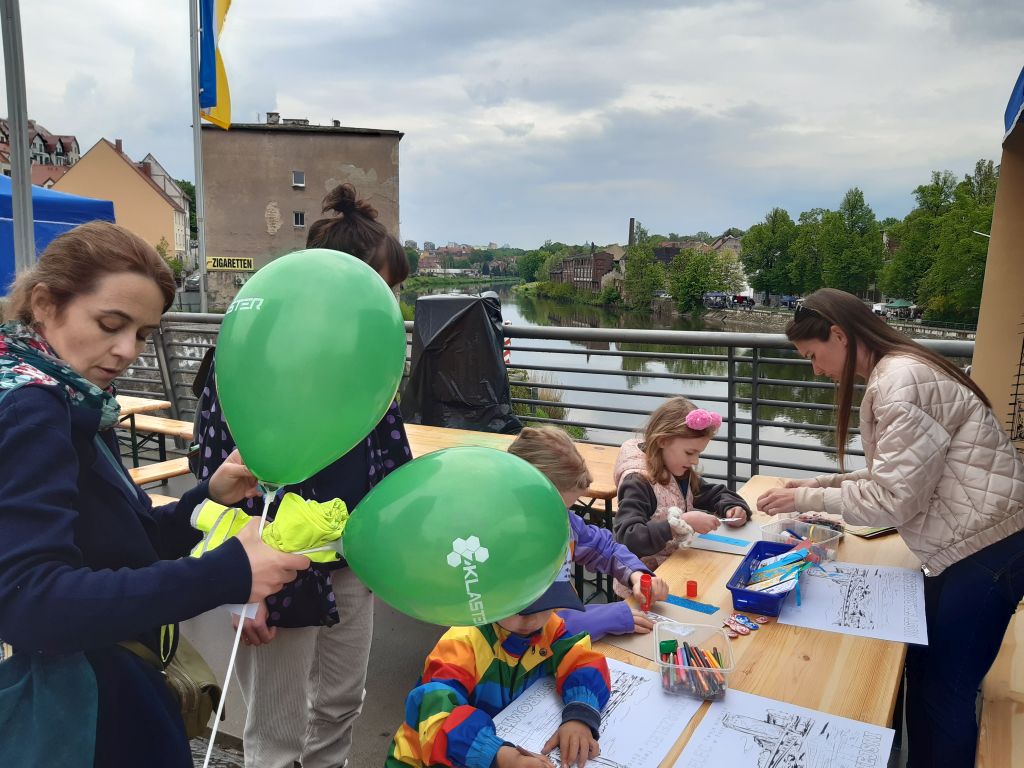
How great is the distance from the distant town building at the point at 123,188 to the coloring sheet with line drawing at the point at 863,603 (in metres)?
44.5

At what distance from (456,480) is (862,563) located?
1.54 m

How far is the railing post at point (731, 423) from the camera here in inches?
155

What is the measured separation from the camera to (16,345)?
2.92ft

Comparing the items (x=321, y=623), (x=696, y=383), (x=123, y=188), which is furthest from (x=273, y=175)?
(x=321, y=623)

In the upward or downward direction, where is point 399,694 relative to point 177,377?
downward

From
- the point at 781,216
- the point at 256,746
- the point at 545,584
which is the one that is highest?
the point at 781,216

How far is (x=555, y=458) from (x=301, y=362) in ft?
2.85

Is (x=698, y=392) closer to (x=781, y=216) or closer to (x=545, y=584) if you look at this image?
(x=545, y=584)

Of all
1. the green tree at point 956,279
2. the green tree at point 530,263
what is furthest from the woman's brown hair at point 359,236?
the green tree at point 530,263

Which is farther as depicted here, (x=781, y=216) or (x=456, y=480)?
(x=781, y=216)

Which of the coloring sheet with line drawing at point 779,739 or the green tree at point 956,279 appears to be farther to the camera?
the green tree at point 956,279

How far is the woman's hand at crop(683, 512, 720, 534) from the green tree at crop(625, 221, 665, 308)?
16.9 ft

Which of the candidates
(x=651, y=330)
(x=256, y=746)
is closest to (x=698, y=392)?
(x=651, y=330)

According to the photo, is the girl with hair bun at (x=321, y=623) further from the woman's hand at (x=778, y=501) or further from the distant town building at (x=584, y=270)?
the distant town building at (x=584, y=270)
